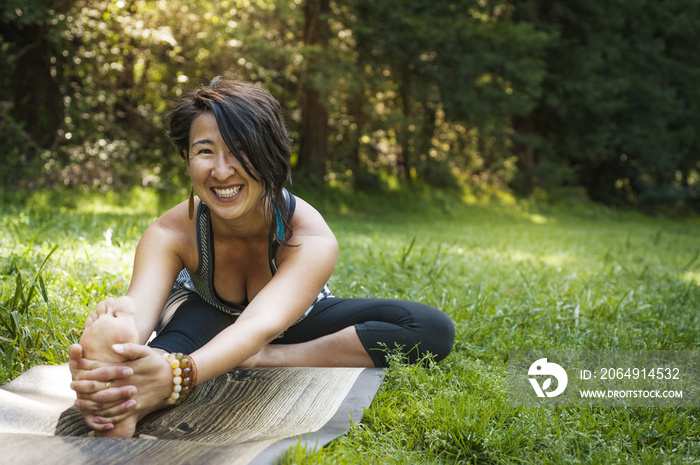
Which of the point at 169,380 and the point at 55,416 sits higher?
the point at 169,380

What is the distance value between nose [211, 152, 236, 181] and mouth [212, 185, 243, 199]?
Result: 0.06m

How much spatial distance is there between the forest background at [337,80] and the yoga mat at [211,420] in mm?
6269

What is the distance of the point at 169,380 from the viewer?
1736 mm

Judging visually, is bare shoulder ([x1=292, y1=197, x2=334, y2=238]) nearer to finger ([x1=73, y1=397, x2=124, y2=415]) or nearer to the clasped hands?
the clasped hands

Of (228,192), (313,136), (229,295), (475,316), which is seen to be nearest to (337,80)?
(313,136)

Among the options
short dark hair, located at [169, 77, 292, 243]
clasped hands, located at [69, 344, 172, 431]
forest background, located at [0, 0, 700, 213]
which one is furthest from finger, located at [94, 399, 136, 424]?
forest background, located at [0, 0, 700, 213]

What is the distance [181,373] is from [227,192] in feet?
2.09

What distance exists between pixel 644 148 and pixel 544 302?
43.3 feet

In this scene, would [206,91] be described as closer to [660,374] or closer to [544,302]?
[660,374]

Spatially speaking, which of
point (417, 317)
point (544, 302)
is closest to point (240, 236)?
point (417, 317)

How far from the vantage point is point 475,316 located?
10.1 feet

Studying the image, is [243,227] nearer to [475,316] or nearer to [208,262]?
[208,262]

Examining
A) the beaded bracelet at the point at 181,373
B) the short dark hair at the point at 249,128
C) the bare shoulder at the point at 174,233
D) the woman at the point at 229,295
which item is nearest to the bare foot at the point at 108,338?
the woman at the point at 229,295

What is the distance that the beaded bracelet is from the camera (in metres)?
1.74
